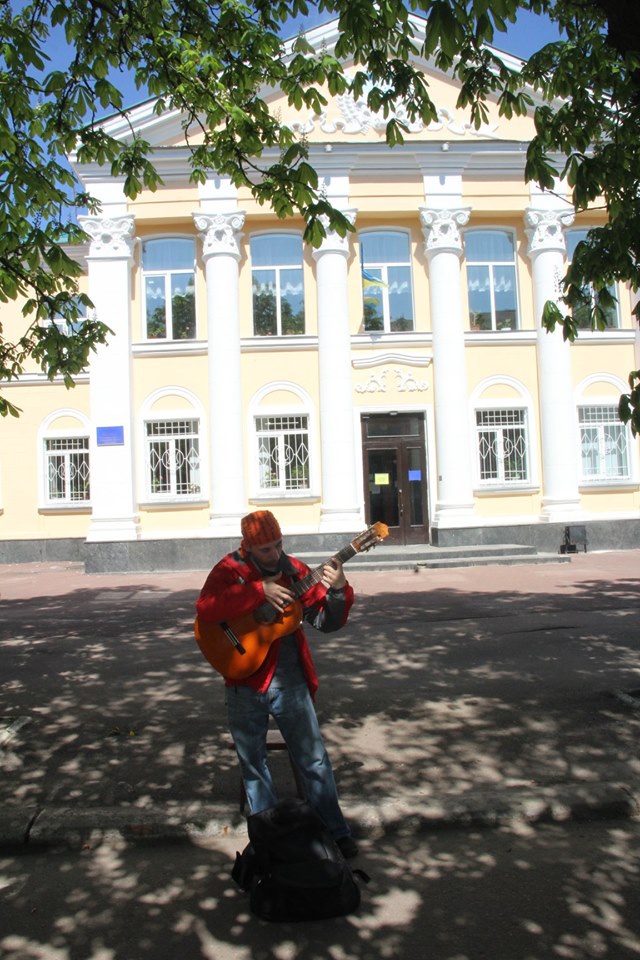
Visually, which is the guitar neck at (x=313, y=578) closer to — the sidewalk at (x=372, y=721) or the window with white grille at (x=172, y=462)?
the sidewalk at (x=372, y=721)

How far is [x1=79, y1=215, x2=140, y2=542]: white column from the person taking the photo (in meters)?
17.8

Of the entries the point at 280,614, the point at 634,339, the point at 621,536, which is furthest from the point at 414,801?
the point at 634,339

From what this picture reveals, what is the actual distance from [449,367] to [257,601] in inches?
614

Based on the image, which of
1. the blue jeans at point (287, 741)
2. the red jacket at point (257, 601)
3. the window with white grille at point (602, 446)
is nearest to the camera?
the red jacket at point (257, 601)

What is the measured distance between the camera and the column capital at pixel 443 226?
18516 mm

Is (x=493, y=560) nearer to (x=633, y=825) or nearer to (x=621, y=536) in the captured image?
(x=621, y=536)

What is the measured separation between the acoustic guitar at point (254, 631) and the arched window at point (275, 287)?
15681mm

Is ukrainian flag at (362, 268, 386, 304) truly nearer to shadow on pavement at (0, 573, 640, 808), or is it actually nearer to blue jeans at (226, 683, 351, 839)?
shadow on pavement at (0, 573, 640, 808)

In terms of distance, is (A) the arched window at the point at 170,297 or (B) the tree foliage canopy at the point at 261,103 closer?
(B) the tree foliage canopy at the point at 261,103

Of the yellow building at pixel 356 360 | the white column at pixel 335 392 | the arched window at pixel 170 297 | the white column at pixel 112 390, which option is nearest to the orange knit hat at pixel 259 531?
the yellow building at pixel 356 360

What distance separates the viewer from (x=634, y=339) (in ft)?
63.4

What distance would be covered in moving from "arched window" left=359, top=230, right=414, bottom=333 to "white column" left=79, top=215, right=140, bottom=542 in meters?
5.79

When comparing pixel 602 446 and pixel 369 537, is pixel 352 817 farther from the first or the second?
pixel 602 446

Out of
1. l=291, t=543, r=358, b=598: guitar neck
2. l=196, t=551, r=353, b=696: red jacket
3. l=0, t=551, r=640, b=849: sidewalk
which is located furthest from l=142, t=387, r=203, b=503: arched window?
l=291, t=543, r=358, b=598: guitar neck
